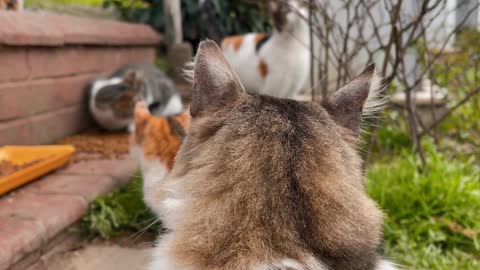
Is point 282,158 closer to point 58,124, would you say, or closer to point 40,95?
point 40,95

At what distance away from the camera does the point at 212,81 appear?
140 centimetres

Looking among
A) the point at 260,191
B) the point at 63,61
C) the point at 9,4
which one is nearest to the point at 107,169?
the point at 63,61

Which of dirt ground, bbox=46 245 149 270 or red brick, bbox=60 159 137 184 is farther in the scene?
red brick, bbox=60 159 137 184

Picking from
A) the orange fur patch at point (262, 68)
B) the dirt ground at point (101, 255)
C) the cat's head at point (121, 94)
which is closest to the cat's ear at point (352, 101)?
the dirt ground at point (101, 255)

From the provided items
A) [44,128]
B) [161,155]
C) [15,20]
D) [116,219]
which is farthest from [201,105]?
[44,128]

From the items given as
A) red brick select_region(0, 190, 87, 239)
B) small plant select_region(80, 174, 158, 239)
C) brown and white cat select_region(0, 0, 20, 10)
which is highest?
brown and white cat select_region(0, 0, 20, 10)

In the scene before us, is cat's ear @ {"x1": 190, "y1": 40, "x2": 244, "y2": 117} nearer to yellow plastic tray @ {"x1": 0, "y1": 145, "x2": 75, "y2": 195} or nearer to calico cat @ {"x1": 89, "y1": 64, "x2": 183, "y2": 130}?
yellow plastic tray @ {"x1": 0, "y1": 145, "x2": 75, "y2": 195}

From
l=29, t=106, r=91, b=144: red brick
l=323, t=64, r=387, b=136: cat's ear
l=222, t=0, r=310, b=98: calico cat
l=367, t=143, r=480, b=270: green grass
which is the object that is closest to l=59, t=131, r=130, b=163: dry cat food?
l=29, t=106, r=91, b=144: red brick

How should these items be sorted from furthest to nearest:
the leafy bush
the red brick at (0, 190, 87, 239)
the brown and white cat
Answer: the leafy bush, the brown and white cat, the red brick at (0, 190, 87, 239)

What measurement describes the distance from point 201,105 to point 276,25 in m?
3.70

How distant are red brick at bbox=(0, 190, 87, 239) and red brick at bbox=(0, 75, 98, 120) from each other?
2.57ft

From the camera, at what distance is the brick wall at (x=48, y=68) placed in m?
3.49

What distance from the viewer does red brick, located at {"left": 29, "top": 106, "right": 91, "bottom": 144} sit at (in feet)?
12.8

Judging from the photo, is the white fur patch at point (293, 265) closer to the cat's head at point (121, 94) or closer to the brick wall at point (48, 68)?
the brick wall at point (48, 68)
